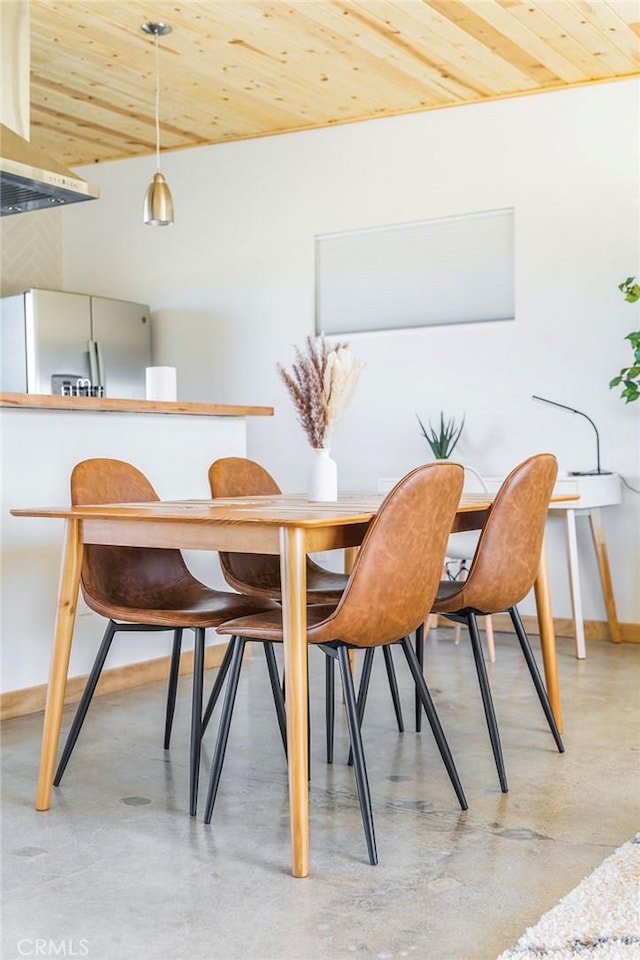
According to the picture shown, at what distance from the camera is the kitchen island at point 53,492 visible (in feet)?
11.8

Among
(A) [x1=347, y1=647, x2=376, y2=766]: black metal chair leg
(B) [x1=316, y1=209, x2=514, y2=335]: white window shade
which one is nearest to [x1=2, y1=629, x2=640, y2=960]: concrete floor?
(A) [x1=347, y1=647, x2=376, y2=766]: black metal chair leg

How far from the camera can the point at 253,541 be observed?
8.04 ft

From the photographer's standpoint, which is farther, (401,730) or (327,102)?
(327,102)

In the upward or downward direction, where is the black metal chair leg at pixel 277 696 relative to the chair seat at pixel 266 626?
downward

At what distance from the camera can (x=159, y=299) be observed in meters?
6.54

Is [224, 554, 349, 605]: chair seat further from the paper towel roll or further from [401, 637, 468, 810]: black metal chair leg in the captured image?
the paper towel roll

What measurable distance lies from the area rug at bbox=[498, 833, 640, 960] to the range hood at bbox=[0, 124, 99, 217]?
3.18 metres

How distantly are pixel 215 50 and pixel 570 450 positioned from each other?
8.03 feet

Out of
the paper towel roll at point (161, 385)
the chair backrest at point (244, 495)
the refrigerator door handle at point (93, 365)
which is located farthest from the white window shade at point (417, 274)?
the chair backrest at point (244, 495)

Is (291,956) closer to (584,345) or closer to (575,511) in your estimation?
(575,511)

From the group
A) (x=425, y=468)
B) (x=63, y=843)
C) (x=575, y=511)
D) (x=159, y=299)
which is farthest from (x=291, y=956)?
(x=159, y=299)

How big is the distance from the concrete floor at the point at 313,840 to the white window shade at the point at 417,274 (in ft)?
7.92

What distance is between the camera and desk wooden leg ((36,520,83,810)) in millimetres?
2707

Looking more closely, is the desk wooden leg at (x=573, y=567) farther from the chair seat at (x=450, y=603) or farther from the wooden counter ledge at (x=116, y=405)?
the chair seat at (x=450, y=603)
